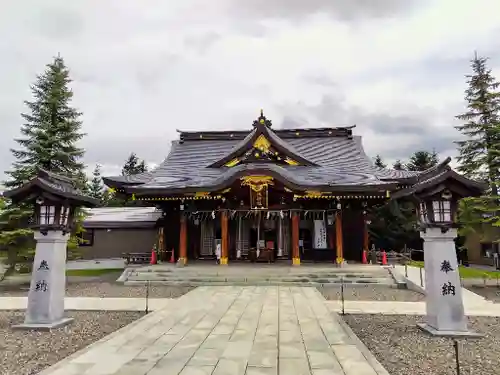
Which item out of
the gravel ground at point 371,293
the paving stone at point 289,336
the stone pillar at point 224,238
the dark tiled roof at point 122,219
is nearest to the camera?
the paving stone at point 289,336

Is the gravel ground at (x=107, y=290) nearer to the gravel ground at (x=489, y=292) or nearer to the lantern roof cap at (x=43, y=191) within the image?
the lantern roof cap at (x=43, y=191)

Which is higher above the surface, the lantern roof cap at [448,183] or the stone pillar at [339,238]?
the lantern roof cap at [448,183]

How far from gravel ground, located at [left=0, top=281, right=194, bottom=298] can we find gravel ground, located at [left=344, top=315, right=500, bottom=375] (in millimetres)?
6456

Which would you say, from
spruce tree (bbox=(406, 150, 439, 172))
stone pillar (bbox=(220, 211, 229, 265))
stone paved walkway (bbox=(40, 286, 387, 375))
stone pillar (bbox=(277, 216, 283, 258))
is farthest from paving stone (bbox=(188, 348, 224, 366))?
spruce tree (bbox=(406, 150, 439, 172))

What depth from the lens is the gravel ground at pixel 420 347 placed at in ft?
16.9

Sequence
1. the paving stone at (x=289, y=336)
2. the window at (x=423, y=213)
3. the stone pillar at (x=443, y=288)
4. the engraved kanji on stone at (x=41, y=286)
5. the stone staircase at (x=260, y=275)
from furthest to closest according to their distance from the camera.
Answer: the stone staircase at (x=260, y=275), the engraved kanji on stone at (x=41, y=286), the window at (x=423, y=213), the stone pillar at (x=443, y=288), the paving stone at (x=289, y=336)

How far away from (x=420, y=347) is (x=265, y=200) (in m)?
10.7

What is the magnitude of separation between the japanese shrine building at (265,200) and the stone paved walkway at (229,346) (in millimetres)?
7086

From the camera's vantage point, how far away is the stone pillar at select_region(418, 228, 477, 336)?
6848 mm

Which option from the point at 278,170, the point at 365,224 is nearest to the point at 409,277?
the point at 365,224

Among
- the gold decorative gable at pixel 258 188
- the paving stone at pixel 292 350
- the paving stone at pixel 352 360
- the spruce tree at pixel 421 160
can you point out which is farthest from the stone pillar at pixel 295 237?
the spruce tree at pixel 421 160

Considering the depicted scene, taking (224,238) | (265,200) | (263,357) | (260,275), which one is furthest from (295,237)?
(263,357)

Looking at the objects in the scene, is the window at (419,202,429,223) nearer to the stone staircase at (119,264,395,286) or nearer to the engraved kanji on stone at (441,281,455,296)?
the engraved kanji on stone at (441,281,455,296)

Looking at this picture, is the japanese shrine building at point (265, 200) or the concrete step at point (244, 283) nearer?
the concrete step at point (244, 283)
